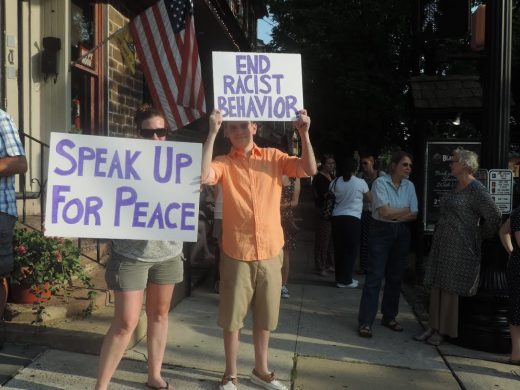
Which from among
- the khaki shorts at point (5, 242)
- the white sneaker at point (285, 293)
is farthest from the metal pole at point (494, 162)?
the khaki shorts at point (5, 242)

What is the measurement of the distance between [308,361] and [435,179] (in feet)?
14.6

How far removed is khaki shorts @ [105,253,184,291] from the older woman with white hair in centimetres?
276

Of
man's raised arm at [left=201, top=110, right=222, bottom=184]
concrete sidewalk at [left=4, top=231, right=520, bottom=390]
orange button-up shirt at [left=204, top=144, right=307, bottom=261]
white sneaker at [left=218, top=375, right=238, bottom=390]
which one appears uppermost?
man's raised arm at [left=201, top=110, right=222, bottom=184]

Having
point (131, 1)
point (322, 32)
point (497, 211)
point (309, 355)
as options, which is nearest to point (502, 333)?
point (497, 211)

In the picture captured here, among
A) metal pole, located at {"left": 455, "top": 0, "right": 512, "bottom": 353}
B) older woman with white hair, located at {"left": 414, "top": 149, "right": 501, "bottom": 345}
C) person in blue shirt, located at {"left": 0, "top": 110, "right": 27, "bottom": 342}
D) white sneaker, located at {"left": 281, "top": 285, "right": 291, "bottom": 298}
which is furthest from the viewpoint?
white sneaker, located at {"left": 281, "top": 285, "right": 291, "bottom": 298}

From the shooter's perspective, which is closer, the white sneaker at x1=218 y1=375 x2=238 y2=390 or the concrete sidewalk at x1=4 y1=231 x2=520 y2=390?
the white sneaker at x1=218 y1=375 x2=238 y2=390

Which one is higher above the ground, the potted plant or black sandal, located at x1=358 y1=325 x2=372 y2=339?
the potted plant

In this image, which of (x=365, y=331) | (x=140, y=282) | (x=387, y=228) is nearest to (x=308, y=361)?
(x=365, y=331)

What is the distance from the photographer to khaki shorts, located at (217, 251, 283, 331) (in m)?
3.58

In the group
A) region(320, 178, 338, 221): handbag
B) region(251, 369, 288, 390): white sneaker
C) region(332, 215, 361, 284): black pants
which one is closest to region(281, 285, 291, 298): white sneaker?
region(332, 215, 361, 284): black pants

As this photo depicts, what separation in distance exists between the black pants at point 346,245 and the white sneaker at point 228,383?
12.7 feet

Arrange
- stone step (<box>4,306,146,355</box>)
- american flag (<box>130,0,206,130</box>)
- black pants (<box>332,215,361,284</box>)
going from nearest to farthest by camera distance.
A: stone step (<box>4,306,146,355</box>)
american flag (<box>130,0,206,130</box>)
black pants (<box>332,215,361,284</box>)

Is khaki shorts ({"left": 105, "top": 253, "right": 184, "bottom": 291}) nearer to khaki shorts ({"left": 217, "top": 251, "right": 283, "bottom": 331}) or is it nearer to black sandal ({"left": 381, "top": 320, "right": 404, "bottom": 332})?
khaki shorts ({"left": 217, "top": 251, "right": 283, "bottom": 331})

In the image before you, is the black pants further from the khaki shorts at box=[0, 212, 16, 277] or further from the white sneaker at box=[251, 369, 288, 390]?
the khaki shorts at box=[0, 212, 16, 277]
